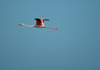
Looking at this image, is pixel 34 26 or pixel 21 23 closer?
pixel 34 26

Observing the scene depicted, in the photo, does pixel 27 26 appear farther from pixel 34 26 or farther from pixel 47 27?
pixel 47 27

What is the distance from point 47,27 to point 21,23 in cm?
952

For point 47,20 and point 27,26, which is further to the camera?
point 27,26

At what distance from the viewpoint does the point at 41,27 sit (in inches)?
1853

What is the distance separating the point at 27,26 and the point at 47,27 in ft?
22.9

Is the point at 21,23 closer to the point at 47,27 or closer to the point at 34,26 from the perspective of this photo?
the point at 34,26

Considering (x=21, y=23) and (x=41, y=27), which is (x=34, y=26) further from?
(x=21, y=23)

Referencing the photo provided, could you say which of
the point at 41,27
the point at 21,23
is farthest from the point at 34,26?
the point at 21,23

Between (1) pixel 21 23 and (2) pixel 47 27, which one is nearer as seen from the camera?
(2) pixel 47 27

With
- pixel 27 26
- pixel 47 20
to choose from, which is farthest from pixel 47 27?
pixel 27 26

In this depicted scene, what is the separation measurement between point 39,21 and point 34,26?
2.41 meters

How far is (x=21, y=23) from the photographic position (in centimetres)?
5312

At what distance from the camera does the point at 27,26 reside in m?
51.2

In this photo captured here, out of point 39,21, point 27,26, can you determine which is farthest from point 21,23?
point 39,21
